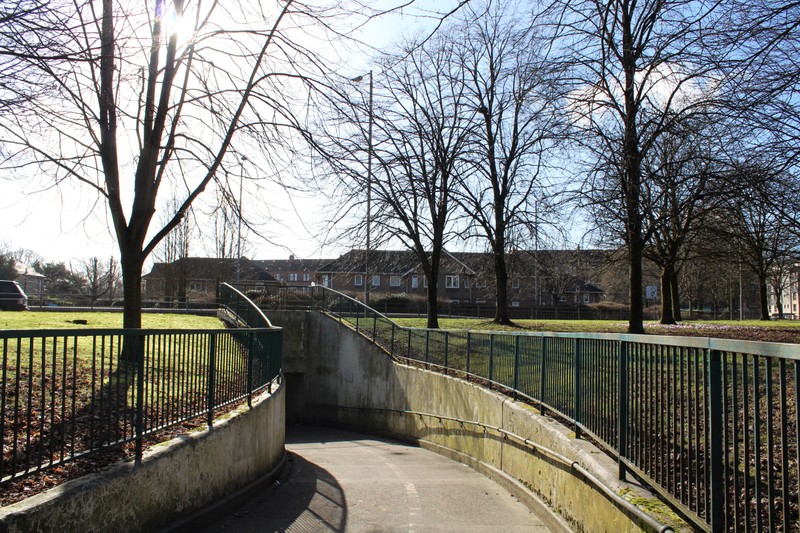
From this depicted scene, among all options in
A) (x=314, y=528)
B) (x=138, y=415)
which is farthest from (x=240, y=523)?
(x=138, y=415)

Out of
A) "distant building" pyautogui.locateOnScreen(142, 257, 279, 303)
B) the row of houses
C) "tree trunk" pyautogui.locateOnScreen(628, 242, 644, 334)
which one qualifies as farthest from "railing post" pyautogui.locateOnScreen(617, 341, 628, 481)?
"distant building" pyautogui.locateOnScreen(142, 257, 279, 303)

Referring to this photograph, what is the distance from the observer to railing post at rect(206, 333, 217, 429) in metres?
7.85

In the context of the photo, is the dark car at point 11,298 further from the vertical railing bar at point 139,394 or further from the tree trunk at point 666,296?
the tree trunk at point 666,296

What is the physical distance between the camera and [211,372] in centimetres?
816

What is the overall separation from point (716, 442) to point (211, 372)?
6075mm

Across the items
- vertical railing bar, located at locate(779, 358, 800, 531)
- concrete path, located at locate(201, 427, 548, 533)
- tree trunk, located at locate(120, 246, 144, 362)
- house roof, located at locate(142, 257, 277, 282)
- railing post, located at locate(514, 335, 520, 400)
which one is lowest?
concrete path, located at locate(201, 427, 548, 533)

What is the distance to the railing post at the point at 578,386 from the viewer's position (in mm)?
7242

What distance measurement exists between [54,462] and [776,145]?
996cm

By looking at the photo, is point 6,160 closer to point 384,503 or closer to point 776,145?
point 384,503

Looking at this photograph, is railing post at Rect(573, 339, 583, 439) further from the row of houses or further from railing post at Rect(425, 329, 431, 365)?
the row of houses

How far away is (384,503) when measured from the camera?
361 inches

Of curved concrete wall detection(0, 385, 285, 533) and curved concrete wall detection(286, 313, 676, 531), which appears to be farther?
curved concrete wall detection(286, 313, 676, 531)

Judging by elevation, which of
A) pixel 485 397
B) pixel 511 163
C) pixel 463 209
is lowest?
pixel 485 397

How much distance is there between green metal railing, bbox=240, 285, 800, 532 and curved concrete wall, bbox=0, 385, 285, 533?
403 cm
